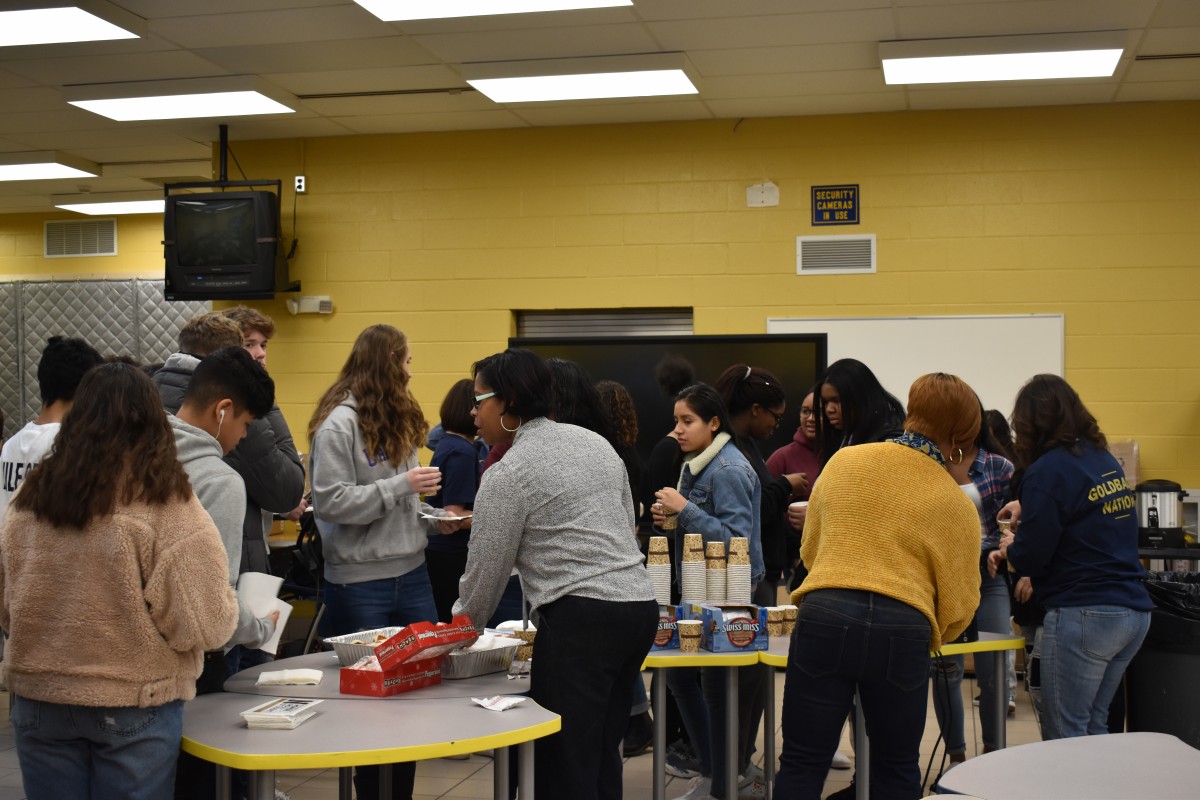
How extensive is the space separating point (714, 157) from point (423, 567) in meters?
3.99

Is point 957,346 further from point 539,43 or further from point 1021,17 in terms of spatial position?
point 539,43

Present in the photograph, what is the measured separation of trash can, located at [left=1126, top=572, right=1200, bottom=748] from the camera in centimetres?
388

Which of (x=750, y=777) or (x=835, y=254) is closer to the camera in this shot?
(x=750, y=777)

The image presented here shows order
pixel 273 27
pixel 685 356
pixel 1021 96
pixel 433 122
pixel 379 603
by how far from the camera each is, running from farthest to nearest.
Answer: pixel 433 122 < pixel 1021 96 < pixel 685 356 < pixel 273 27 < pixel 379 603

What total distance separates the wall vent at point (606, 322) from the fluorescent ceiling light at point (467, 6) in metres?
2.42

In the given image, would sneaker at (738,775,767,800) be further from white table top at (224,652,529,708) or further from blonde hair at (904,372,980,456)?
blonde hair at (904,372,980,456)

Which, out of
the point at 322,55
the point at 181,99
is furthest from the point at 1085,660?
the point at 181,99

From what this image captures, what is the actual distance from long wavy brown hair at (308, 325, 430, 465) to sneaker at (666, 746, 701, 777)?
169cm

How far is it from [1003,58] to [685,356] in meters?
2.15

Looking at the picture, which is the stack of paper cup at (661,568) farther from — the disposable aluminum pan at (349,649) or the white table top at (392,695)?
the disposable aluminum pan at (349,649)

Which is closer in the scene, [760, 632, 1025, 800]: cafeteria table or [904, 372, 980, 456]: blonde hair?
[904, 372, 980, 456]: blonde hair

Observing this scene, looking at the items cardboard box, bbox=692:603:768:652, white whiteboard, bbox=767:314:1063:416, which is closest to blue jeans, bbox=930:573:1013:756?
cardboard box, bbox=692:603:768:652

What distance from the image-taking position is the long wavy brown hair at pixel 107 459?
232 cm

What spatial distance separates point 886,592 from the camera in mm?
2750
